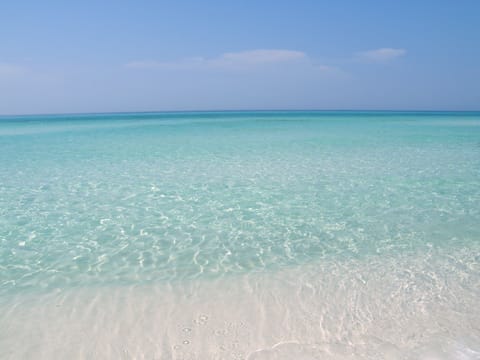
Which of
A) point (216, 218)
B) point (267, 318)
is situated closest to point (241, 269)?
point (267, 318)

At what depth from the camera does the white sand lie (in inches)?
123

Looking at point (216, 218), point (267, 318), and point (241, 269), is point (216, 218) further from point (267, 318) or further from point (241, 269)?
point (267, 318)

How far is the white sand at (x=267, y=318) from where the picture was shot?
312 centimetres

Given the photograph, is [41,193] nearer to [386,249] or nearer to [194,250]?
[194,250]

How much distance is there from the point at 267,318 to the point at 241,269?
113 centimetres

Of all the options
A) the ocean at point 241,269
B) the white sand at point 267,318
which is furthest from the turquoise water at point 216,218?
the white sand at point 267,318

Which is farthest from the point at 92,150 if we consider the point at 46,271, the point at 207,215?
the point at 46,271

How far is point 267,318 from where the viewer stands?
11.7 ft

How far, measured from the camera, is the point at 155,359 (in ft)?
9.96

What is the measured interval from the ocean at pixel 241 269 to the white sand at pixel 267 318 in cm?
2

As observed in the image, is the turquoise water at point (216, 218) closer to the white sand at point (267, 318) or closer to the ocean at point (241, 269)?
the ocean at point (241, 269)

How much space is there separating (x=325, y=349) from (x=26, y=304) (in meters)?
3.13

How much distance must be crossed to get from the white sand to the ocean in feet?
0.06

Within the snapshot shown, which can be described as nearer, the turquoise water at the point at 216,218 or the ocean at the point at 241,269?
the ocean at the point at 241,269
